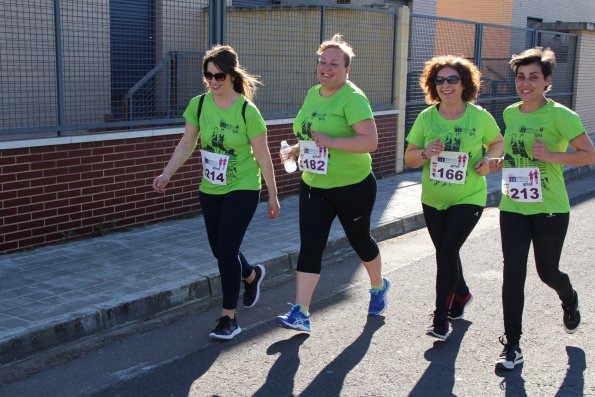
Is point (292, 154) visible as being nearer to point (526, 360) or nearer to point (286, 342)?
point (286, 342)

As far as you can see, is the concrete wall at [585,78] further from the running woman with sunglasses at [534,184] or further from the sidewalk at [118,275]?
the running woman with sunglasses at [534,184]

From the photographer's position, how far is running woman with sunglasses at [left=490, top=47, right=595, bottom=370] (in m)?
4.64

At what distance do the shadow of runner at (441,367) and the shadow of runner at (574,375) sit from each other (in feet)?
2.03

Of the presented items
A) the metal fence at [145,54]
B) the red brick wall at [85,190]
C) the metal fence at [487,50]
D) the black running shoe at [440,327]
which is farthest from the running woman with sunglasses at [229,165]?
the metal fence at [487,50]

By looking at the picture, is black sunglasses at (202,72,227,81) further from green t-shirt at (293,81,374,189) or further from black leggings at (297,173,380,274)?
black leggings at (297,173,380,274)

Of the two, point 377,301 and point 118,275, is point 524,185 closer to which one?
point 377,301

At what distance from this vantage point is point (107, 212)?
7.91 meters

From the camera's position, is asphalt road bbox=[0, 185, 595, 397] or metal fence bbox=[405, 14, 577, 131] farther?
metal fence bbox=[405, 14, 577, 131]

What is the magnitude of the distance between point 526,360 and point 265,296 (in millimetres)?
2272

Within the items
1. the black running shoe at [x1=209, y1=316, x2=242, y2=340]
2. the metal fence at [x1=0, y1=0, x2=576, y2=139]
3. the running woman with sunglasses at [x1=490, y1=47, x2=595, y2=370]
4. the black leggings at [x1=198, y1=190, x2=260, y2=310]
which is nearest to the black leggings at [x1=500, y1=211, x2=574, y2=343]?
the running woman with sunglasses at [x1=490, y1=47, x2=595, y2=370]

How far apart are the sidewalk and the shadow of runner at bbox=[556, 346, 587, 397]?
2755 millimetres

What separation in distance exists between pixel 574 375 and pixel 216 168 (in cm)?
256

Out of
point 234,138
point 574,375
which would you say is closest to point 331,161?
point 234,138

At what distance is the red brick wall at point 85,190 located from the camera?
7.02 meters
